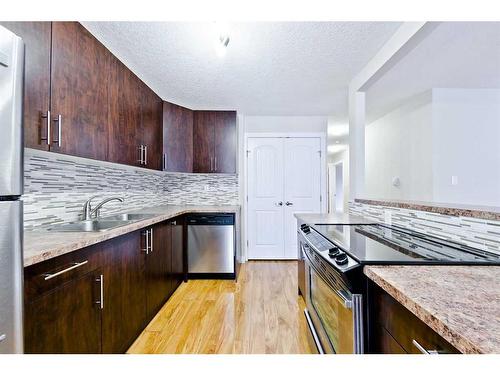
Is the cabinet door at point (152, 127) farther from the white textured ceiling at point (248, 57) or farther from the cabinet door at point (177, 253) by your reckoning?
the cabinet door at point (177, 253)

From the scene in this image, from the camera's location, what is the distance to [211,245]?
3162mm

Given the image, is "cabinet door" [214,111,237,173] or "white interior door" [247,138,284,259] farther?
"white interior door" [247,138,284,259]

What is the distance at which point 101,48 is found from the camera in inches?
73.5

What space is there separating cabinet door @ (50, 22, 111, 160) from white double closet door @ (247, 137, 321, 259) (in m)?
2.58

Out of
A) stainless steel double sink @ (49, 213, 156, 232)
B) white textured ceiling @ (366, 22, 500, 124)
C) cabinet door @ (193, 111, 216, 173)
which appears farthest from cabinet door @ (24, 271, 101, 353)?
white textured ceiling @ (366, 22, 500, 124)

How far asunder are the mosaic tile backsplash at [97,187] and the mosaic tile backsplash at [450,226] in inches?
87.4

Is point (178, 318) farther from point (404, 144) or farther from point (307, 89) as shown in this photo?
point (404, 144)

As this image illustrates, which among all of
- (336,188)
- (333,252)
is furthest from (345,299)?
(336,188)

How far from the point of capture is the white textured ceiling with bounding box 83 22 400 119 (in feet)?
5.99

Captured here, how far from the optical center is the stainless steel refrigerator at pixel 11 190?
0.70 meters

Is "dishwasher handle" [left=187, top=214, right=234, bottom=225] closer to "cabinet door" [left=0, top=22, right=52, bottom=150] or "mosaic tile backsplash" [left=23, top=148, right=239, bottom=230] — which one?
"mosaic tile backsplash" [left=23, top=148, right=239, bottom=230]

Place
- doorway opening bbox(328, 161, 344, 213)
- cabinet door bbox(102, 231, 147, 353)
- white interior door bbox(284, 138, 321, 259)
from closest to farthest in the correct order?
cabinet door bbox(102, 231, 147, 353) < white interior door bbox(284, 138, 321, 259) < doorway opening bbox(328, 161, 344, 213)
